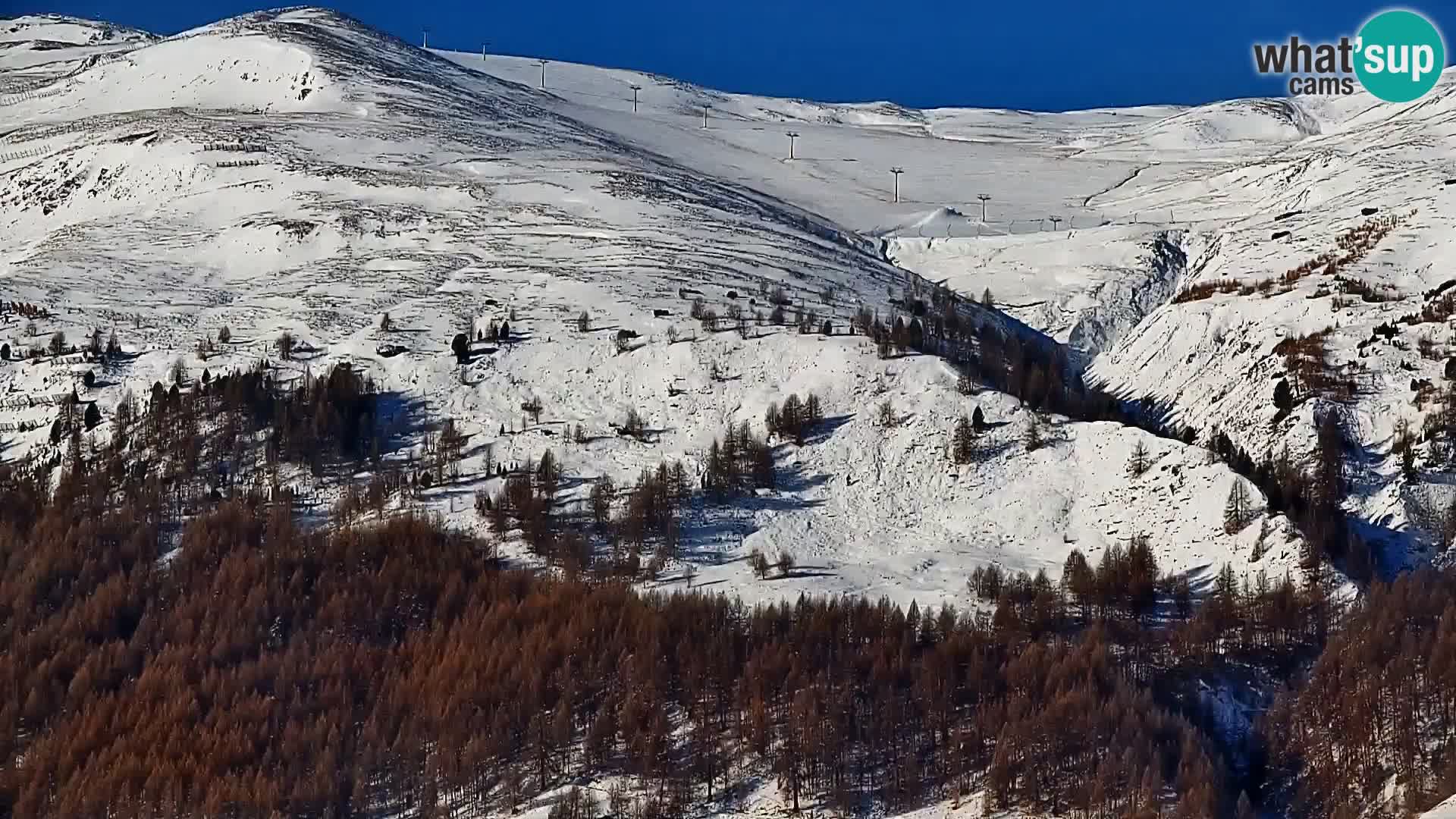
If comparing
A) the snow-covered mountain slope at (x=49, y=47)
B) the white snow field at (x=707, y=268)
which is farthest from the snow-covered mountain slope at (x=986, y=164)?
the snow-covered mountain slope at (x=49, y=47)

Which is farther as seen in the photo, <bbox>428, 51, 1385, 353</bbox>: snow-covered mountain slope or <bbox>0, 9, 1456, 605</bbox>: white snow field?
<bbox>428, 51, 1385, 353</bbox>: snow-covered mountain slope

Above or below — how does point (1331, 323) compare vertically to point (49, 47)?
below

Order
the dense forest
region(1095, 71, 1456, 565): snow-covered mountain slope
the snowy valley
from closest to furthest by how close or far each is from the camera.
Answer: the dense forest, the snowy valley, region(1095, 71, 1456, 565): snow-covered mountain slope

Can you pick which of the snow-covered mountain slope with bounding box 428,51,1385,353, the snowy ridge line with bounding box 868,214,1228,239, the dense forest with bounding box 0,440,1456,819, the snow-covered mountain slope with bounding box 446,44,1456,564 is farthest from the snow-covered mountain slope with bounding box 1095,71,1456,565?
the dense forest with bounding box 0,440,1456,819

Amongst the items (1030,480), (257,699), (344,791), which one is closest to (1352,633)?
(1030,480)

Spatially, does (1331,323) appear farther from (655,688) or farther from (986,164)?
(986,164)

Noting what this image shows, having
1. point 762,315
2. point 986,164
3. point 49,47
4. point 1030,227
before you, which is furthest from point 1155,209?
point 49,47

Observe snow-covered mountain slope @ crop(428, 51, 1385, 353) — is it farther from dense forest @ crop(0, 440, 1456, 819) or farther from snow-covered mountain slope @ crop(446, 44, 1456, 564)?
dense forest @ crop(0, 440, 1456, 819)

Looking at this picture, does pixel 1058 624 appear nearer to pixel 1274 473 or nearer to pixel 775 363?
pixel 1274 473
